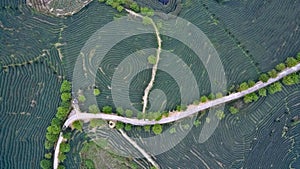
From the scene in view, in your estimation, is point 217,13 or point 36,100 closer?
point 36,100

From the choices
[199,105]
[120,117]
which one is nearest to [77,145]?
[120,117]

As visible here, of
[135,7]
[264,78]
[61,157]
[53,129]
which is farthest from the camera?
[135,7]

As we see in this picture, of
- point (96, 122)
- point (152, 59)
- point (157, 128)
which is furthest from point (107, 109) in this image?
point (152, 59)

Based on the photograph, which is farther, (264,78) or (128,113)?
(264,78)

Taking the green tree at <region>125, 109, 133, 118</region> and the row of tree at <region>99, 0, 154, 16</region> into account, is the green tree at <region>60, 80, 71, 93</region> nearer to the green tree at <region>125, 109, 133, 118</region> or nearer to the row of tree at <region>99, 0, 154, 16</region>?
the green tree at <region>125, 109, 133, 118</region>

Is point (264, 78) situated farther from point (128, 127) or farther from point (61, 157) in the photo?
point (61, 157)

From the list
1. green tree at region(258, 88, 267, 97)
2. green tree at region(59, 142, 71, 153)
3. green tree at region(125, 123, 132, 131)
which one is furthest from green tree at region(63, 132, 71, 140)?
green tree at region(258, 88, 267, 97)

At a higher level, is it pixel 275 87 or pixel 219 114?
pixel 275 87

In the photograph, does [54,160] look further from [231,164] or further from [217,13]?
[217,13]
